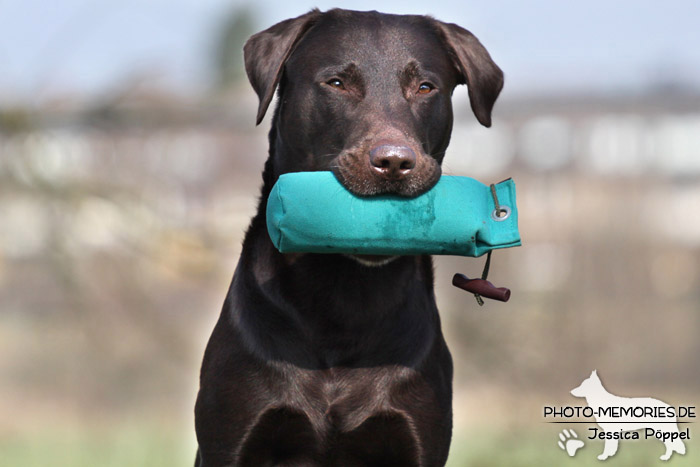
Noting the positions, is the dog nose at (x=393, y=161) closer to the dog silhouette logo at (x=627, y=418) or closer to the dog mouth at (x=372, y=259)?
the dog mouth at (x=372, y=259)

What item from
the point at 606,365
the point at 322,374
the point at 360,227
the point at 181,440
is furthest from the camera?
the point at 606,365

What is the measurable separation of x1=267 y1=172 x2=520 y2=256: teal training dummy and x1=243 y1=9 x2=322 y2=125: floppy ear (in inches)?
18.2

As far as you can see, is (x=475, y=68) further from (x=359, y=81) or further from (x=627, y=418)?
(x=627, y=418)

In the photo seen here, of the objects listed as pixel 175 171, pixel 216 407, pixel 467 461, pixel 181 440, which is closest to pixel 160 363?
pixel 181 440

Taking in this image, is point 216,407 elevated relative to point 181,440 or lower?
elevated

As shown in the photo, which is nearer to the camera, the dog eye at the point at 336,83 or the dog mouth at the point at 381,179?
the dog mouth at the point at 381,179

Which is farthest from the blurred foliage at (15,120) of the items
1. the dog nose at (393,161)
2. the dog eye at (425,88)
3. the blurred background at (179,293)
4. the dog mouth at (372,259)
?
the dog nose at (393,161)

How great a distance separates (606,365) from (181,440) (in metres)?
3.64

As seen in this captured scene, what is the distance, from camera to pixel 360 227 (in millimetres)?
2938

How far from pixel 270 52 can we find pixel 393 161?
0.79m

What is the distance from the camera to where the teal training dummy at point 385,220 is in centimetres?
295

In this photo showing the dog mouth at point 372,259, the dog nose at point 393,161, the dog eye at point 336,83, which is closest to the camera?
the dog nose at point 393,161

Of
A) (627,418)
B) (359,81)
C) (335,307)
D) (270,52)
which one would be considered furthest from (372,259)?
(627,418)

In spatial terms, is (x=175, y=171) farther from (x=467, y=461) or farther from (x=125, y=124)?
(x=467, y=461)
